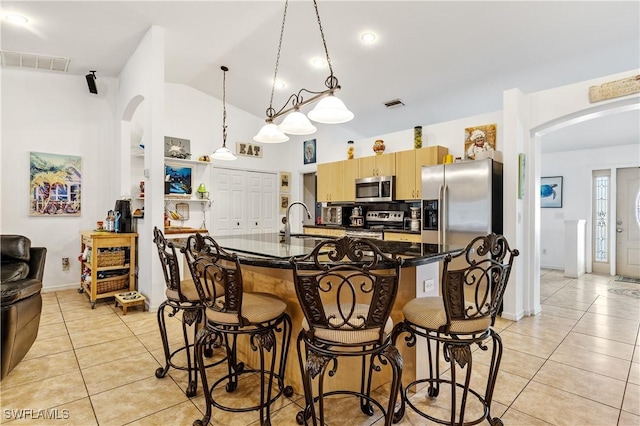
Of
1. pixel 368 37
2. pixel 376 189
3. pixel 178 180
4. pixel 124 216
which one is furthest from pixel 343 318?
pixel 178 180

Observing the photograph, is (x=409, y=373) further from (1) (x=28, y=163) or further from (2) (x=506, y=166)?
(1) (x=28, y=163)

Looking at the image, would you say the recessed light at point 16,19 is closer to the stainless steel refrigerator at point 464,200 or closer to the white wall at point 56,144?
the white wall at point 56,144

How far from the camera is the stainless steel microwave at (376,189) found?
189 inches

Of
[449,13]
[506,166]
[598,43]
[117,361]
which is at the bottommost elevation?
[117,361]

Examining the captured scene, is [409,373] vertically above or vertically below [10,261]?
below

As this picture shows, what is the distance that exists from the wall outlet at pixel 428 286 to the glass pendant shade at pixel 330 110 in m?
1.30

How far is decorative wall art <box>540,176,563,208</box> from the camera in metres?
6.42

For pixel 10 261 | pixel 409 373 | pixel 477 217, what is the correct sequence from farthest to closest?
pixel 477 217
pixel 10 261
pixel 409 373

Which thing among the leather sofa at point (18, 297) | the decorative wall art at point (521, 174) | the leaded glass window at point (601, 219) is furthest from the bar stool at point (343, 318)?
the leaded glass window at point (601, 219)

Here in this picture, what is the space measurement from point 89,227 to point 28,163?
1.15 meters

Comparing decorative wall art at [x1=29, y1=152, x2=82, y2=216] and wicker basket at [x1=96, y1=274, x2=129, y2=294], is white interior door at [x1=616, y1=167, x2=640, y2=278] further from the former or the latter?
decorative wall art at [x1=29, y1=152, x2=82, y2=216]

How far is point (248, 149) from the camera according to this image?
6.70 m

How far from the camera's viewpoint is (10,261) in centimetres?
279

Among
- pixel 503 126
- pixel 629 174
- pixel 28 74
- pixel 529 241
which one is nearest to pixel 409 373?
pixel 529 241
